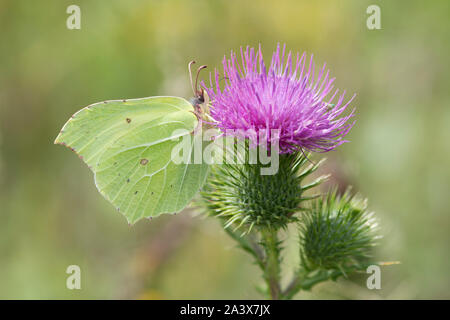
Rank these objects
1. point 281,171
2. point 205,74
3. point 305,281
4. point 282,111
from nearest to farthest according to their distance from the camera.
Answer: point 282,111
point 281,171
point 305,281
point 205,74

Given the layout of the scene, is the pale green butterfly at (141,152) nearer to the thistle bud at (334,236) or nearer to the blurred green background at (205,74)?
the thistle bud at (334,236)

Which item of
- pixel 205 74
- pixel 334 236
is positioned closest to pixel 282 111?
pixel 334 236

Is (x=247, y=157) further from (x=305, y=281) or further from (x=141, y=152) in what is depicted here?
(x=305, y=281)

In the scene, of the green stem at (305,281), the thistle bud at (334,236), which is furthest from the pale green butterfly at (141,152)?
the green stem at (305,281)

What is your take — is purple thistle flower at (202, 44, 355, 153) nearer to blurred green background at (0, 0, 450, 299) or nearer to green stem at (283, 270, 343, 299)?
green stem at (283, 270, 343, 299)

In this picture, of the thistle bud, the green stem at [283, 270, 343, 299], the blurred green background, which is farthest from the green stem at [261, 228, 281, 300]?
the blurred green background

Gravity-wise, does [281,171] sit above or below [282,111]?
below
